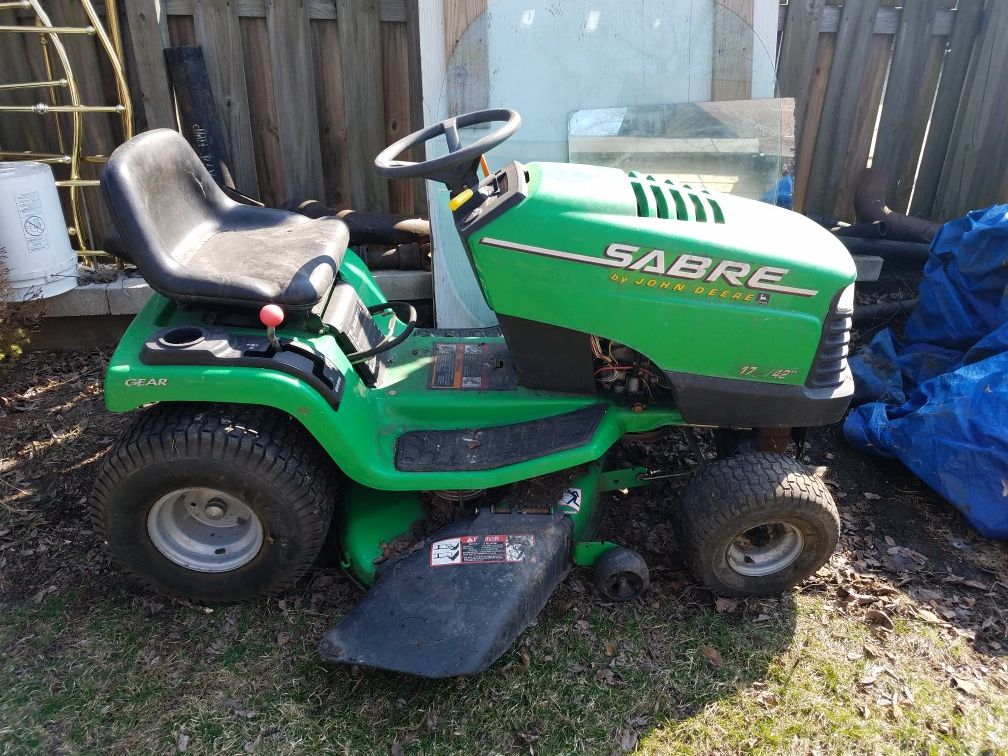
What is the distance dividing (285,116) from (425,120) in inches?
40.5

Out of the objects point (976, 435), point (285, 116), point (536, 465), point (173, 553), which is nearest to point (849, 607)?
point (976, 435)

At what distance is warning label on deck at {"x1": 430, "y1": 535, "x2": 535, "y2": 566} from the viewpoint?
2473mm

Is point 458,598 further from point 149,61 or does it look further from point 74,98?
point 149,61

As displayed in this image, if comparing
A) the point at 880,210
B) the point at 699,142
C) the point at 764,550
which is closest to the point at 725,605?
the point at 764,550

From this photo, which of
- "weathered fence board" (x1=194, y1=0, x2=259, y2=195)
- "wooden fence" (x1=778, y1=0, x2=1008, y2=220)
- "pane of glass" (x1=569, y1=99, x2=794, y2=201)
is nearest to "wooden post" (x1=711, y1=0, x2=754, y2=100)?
"pane of glass" (x1=569, y1=99, x2=794, y2=201)

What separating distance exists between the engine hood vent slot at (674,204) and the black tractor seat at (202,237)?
1.07 meters

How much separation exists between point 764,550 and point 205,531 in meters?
1.94

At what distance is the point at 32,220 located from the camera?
12.3ft

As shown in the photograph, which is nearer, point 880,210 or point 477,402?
point 477,402

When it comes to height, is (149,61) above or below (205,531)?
above

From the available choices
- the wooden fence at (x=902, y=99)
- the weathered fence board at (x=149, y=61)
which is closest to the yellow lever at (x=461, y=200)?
the weathered fence board at (x=149, y=61)

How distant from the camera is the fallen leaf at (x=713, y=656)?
2.55m

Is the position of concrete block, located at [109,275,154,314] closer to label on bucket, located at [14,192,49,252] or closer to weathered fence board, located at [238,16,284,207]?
label on bucket, located at [14,192,49,252]

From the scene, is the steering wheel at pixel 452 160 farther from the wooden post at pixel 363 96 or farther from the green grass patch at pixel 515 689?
the wooden post at pixel 363 96
